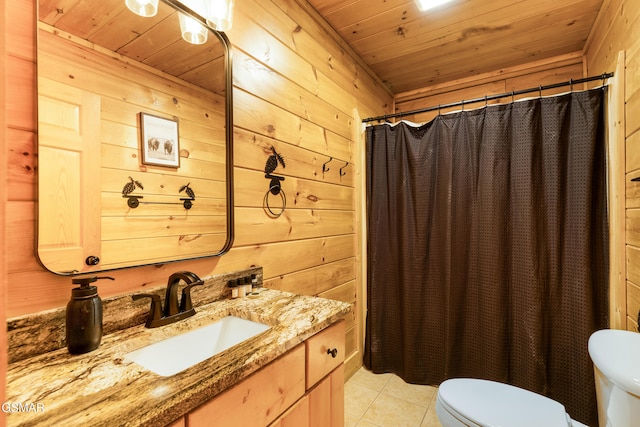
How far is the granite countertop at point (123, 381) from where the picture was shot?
53 centimetres

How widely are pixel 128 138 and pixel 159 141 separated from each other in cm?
11

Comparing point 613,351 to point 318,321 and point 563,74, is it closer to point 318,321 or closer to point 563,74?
point 318,321

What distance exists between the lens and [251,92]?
54.5 inches

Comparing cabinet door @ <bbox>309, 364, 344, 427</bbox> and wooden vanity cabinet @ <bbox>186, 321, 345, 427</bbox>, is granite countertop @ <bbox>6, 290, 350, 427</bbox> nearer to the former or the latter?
wooden vanity cabinet @ <bbox>186, 321, 345, 427</bbox>

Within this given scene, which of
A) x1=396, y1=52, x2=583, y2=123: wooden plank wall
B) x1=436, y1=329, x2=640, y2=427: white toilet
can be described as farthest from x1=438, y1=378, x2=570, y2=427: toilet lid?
x1=396, y1=52, x2=583, y2=123: wooden plank wall

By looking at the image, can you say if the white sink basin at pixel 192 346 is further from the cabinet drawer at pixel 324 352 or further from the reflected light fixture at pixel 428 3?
the reflected light fixture at pixel 428 3

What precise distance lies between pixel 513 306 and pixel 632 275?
58 centimetres

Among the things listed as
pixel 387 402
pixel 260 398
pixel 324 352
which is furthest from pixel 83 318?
pixel 387 402

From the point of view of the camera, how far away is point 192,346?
0.98 metres

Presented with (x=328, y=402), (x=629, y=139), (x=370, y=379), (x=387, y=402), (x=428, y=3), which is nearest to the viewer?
(x=328, y=402)

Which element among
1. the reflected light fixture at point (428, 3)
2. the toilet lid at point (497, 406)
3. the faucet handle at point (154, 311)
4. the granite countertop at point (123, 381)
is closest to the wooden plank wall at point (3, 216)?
the granite countertop at point (123, 381)

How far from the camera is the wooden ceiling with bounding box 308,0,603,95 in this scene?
5.82ft

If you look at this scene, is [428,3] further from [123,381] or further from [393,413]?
[393,413]

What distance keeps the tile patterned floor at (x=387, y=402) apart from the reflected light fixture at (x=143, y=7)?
2.19 meters
